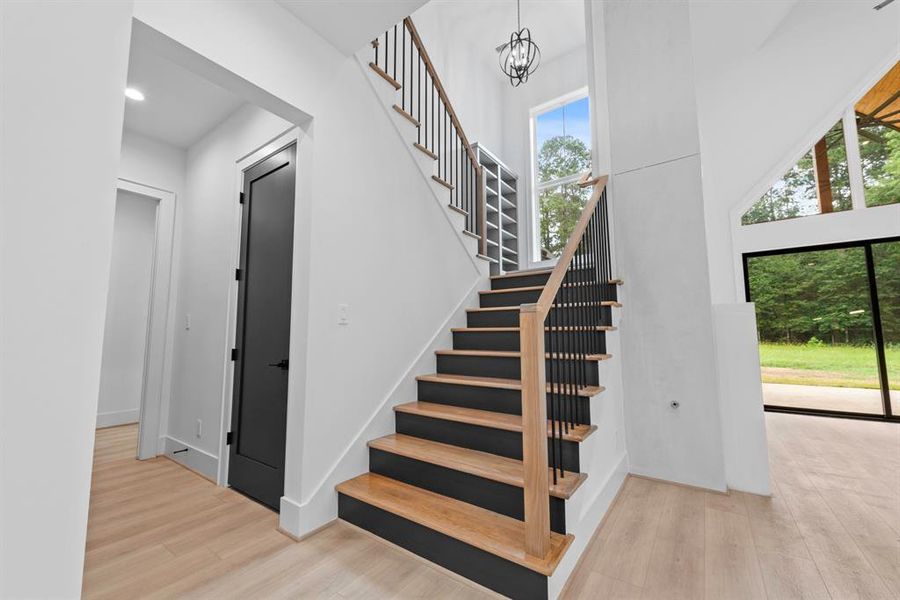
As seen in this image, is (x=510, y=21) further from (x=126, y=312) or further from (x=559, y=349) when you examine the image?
(x=126, y=312)

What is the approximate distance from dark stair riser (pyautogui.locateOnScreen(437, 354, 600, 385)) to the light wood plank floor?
2.79 feet

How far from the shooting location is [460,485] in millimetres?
2023

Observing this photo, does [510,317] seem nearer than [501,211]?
Yes

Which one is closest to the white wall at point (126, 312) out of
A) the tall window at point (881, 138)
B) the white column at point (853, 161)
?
the white column at point (853, 161)

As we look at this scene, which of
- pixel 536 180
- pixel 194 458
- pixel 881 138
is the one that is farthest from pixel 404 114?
pixel 881 138

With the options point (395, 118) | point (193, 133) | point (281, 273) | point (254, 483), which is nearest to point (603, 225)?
point (395, 118)

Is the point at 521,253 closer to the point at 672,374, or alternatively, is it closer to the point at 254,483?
the point at 672,374

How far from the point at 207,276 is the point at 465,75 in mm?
4690

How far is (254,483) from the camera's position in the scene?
101 inches

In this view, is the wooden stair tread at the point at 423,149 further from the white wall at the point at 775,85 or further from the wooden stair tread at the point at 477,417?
the white wall at the point at 775,85

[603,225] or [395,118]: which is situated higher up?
[395,118]

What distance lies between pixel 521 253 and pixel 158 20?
17.2 feet

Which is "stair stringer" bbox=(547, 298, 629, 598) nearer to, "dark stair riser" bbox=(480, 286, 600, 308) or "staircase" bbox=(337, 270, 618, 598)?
"staircase" bbox=(337, 270, 618, 598)

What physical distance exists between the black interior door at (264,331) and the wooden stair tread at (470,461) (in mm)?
707
